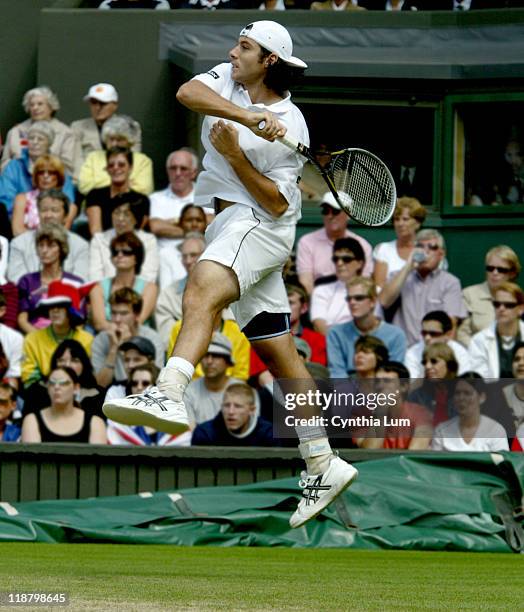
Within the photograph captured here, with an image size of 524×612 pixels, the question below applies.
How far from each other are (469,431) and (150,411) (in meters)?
5.48

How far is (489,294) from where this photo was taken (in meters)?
13.7

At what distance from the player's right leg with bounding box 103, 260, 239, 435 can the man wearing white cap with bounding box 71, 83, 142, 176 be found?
7.70 metres

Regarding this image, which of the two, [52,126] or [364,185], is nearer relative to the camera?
[364,185]

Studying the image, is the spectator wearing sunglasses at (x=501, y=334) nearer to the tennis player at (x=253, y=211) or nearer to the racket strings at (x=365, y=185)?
the racket strings at (x=365, y=185)

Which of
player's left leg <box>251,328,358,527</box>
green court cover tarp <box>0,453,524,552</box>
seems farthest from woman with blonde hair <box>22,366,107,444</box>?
player's left leg <box>251,328,358,527</box>

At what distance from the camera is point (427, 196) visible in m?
16.4

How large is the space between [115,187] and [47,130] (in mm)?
908

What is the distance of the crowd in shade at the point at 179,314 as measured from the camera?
39.8ft

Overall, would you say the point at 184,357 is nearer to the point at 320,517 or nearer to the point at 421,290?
the point at 320,517

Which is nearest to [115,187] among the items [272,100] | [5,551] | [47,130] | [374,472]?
[47,130]

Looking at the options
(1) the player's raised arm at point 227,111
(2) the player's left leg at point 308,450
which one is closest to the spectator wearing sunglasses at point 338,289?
(2) the player's left leg at point 308,450

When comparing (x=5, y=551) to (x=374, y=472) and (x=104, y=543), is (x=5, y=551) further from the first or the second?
(x=374, y=472)

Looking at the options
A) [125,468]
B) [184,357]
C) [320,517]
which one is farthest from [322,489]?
[125,468]

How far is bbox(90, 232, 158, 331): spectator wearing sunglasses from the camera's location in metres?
13.3
